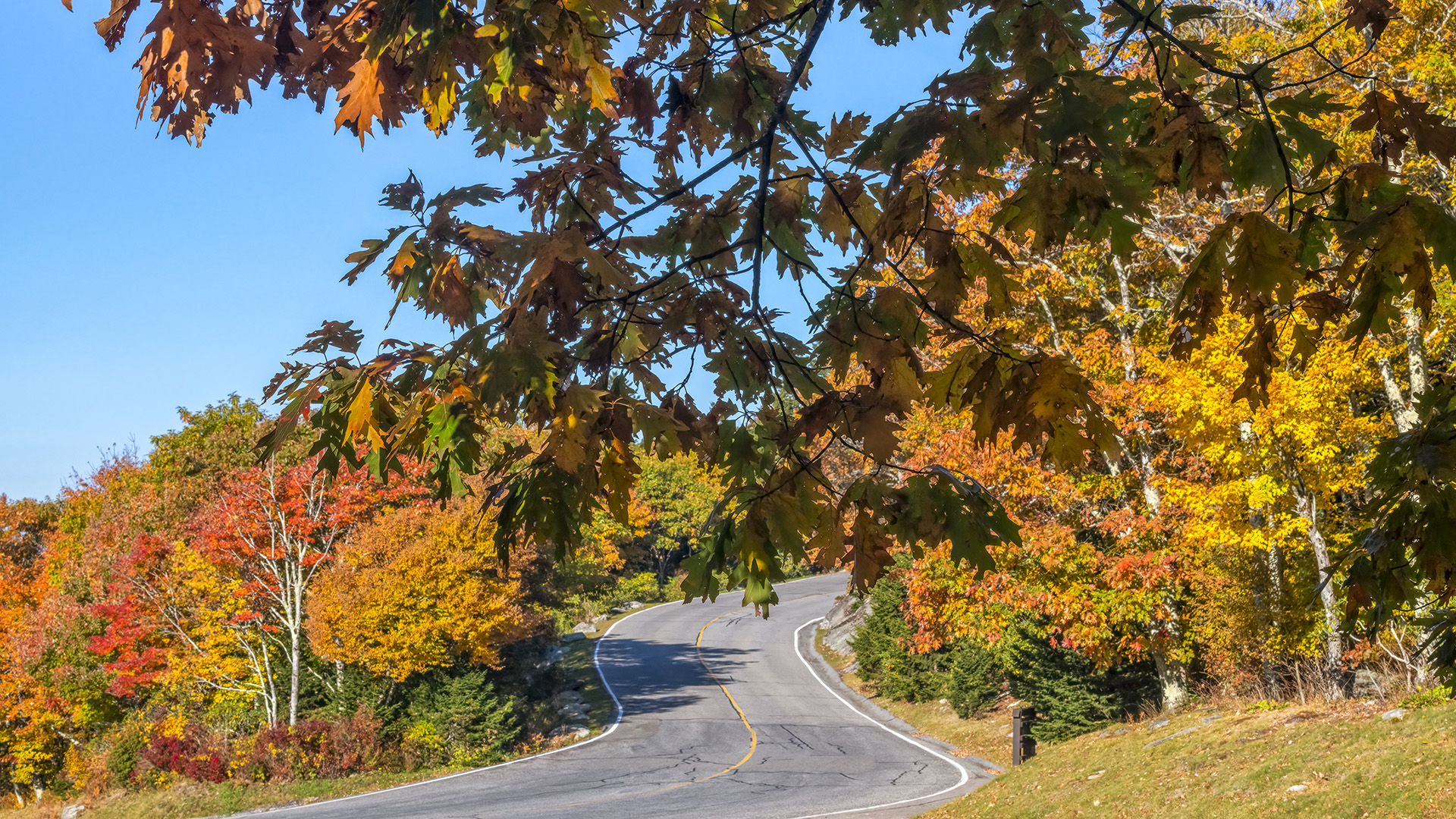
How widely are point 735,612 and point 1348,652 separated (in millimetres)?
32280

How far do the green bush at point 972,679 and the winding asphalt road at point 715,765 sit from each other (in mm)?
1986

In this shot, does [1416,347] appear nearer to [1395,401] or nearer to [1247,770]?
[1395,401]

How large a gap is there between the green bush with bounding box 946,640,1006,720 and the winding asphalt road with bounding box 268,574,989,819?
6.52 feet

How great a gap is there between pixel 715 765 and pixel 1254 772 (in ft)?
35.7

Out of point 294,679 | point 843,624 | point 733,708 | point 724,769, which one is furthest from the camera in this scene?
point 843,624

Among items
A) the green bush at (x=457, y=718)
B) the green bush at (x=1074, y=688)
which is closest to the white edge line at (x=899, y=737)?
the green bush at (x=1074, y=688)

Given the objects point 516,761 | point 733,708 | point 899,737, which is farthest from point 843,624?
point 516,761

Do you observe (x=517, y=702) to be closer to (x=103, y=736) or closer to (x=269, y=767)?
(x=269, y=767)

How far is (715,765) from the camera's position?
1891 centimetres

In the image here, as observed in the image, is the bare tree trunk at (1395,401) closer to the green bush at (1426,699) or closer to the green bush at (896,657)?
the green bush at (1426,699)

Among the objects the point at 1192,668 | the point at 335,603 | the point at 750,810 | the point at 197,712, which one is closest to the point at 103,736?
the point at 197,712

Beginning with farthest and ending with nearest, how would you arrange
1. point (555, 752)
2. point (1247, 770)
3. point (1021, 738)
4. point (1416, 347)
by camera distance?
1. point (555, 752)
2. point (1021, 738)
3. point (1416, 347)
4. point (1247, 770)

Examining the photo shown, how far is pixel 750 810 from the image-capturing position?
14.8m

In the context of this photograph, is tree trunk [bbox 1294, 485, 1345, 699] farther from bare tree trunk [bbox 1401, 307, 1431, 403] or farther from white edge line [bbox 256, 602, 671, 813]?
white edge line [bbox 256, 602, 671, 813]
